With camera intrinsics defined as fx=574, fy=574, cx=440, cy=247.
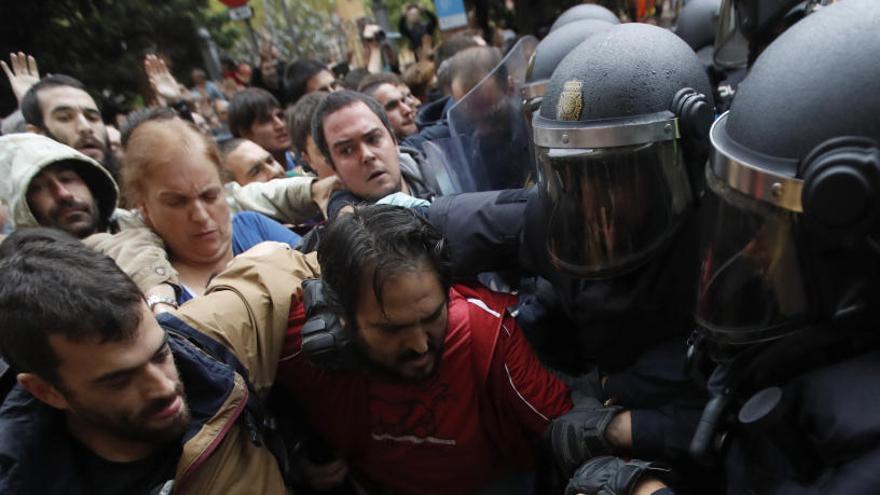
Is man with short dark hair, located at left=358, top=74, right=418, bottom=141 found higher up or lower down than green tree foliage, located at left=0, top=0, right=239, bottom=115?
lower down

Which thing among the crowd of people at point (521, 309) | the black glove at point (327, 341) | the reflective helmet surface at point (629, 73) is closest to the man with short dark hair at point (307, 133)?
the crowd of people at point (521, 309)

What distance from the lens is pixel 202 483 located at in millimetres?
1461

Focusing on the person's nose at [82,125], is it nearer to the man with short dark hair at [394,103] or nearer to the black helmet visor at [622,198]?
the man with short dark hair at [394,103]

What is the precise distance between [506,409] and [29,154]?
209cm

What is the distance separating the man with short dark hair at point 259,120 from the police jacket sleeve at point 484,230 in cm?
288

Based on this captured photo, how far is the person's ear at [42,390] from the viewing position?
133cm

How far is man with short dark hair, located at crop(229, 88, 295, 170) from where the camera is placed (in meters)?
4.39

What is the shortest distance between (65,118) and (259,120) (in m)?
1.46

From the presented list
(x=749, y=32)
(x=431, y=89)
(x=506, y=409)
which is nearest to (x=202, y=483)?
(x=506, y=409)

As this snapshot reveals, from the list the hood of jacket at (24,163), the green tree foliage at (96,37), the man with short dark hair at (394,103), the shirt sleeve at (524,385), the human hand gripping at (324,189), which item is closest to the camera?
the shirt sleeve at (524,385)

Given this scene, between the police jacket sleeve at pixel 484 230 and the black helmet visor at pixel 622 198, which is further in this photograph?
the police jacket sleeve at pixel 484 230

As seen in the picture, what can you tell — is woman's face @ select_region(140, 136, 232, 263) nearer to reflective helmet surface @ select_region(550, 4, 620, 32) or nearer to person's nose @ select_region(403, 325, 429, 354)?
person's nose @ select_region(403, 325, 429, 354)

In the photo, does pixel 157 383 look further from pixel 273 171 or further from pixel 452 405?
pixel 273 171

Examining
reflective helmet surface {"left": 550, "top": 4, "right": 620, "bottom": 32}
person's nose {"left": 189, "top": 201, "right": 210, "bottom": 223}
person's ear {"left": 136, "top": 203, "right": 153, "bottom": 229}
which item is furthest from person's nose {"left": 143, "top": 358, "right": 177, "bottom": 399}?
reflective helmet surface {"left": 550, "top": 4, "right": 620, "bottom": 32}
